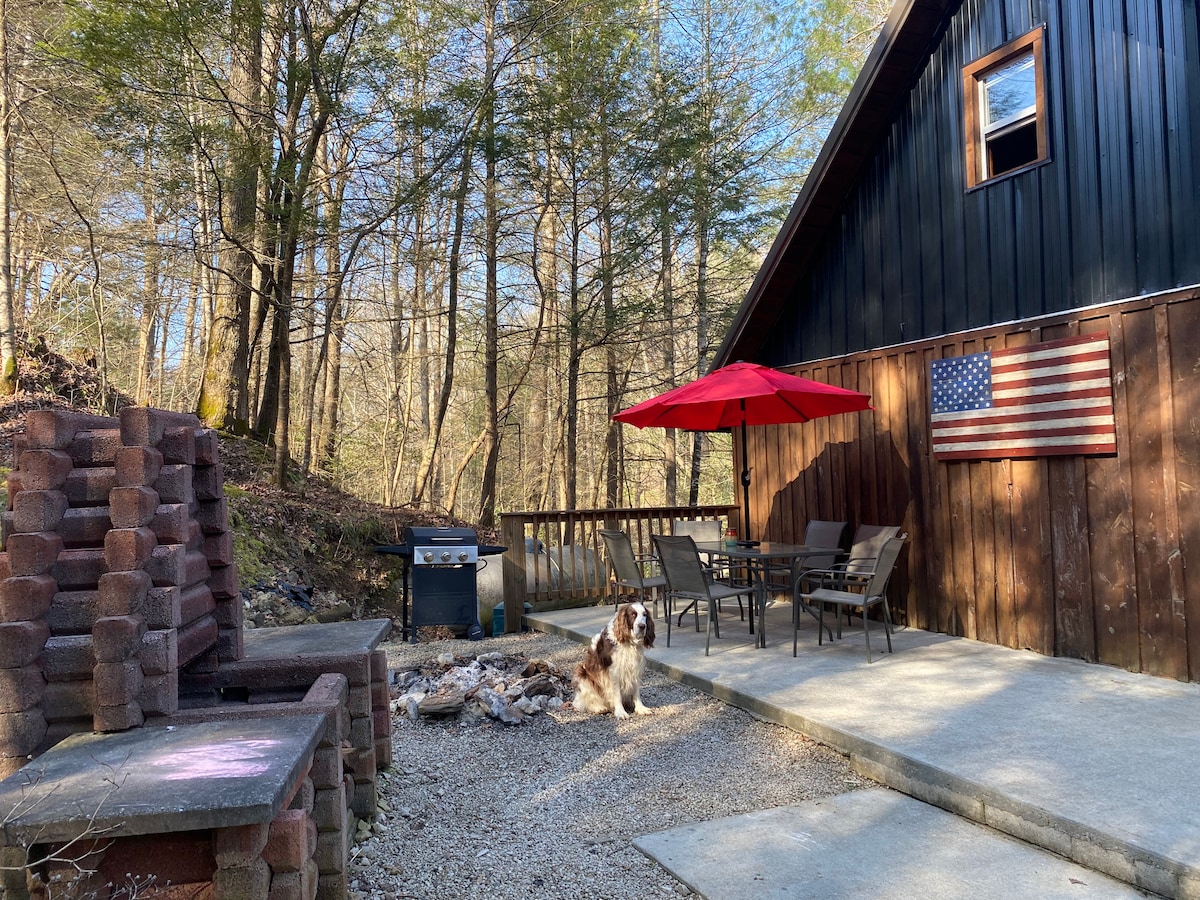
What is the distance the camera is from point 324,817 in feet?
8.33

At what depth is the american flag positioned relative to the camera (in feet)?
16.8

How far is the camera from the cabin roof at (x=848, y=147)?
21.3ft

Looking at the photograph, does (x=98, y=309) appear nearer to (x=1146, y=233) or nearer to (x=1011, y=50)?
(x=1011, y=50)

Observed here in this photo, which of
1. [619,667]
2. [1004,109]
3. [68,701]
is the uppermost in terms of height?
[1004,109]

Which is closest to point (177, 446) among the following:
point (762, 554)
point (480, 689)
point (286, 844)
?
point (286, 844)

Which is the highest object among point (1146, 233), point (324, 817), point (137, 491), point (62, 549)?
point (1146, 233)

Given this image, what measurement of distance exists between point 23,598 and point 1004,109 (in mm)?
6892

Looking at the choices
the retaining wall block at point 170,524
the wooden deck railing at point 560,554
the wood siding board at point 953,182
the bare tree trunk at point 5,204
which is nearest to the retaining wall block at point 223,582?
the retaining wall block at point 170,524

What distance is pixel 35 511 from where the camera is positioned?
2375 millimetres

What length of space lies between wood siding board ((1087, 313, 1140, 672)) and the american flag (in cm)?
7

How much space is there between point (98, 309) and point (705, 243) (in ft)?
30.6

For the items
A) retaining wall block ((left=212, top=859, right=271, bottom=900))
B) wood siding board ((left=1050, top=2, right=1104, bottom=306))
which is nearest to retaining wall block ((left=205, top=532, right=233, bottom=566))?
retaining wall block ((left=212, top=859, right=271, bottom=900))

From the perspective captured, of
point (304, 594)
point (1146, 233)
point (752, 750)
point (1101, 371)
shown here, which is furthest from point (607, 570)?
point (1146, 233)

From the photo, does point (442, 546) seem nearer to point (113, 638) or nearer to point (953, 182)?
point (113, 638)
